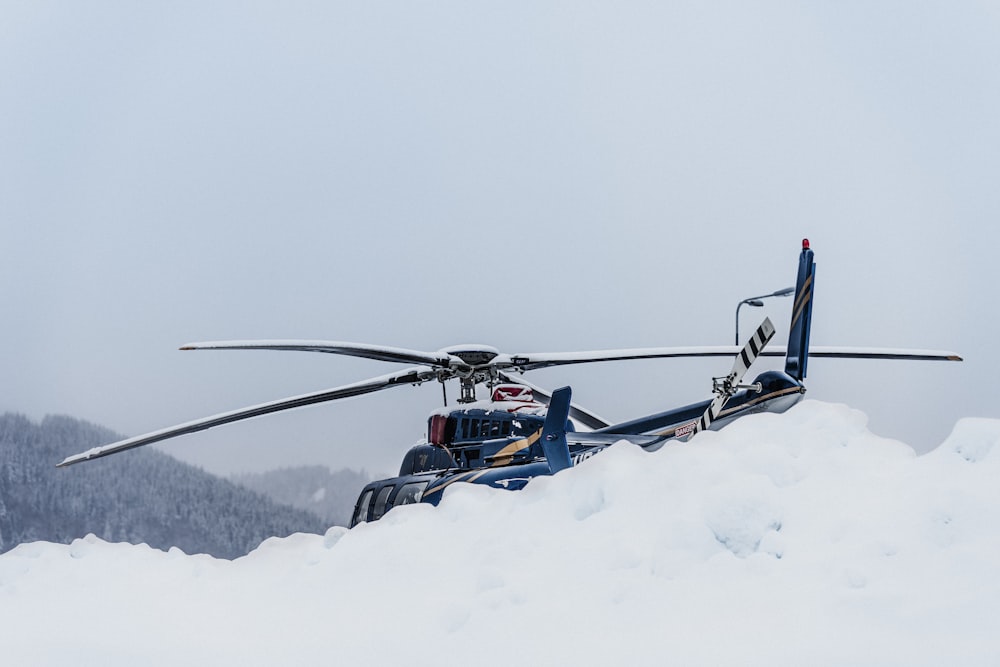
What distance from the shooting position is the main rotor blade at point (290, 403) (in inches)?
481

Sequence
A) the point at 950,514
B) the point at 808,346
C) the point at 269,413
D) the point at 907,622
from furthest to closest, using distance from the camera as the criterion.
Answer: the point at 269,413 < the point at 808,346 < the point at 950,514 < the point at 907,622

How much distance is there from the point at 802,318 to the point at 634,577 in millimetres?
6412

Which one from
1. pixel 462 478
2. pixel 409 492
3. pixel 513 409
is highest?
pixel 513 409

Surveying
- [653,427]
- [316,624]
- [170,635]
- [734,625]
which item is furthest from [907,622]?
[653,427]

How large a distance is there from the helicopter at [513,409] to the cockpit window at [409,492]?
0.06 ft

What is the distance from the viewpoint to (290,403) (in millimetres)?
12266

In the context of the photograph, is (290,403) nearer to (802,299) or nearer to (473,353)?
(473,353)

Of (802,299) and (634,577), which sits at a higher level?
(802,299)

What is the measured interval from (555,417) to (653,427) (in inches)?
65.3

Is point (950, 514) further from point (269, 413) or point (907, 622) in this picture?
point (269, 413)

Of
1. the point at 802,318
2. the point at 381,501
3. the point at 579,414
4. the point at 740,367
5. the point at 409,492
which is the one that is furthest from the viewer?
the point at 579,414

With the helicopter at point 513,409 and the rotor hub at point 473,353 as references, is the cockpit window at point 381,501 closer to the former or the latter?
the helicopter at point 513,409

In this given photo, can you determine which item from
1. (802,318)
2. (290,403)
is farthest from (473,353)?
(802,318)

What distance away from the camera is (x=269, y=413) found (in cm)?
1234
